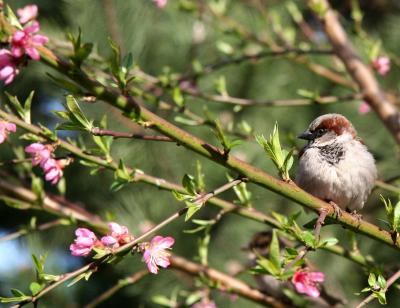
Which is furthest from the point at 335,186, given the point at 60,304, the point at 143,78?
the point at 60,304

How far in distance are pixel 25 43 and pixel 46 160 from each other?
1.03ft

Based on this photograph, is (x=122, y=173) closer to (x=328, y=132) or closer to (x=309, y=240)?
(x=309, y=240)

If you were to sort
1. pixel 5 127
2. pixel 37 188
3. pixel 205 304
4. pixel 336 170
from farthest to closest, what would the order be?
pixel 336 170 → pixel 205 304 → pixel 37 188 → pixel 5 127

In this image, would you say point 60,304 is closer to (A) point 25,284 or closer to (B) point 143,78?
(A) point 25,284

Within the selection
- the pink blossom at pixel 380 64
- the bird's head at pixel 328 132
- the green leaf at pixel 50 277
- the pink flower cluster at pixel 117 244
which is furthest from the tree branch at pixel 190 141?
the pink blossom at pixel 380 64

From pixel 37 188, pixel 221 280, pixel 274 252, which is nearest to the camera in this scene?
pixel 274 252

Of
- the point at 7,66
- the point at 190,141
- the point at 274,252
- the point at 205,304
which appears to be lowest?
the point at 205,304

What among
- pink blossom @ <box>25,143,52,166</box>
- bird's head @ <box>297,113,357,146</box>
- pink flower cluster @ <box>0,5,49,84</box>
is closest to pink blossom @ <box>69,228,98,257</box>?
pink blossom @ <box>25,143,52,166</box>

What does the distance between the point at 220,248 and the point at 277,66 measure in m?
1.18

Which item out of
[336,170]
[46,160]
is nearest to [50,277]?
[46,160]

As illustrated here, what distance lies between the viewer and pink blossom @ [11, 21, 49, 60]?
4.10 ft

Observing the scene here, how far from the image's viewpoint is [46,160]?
57.9 inches

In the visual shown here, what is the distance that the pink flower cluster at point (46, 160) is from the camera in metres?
1.45

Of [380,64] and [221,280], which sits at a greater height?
[380,64]
